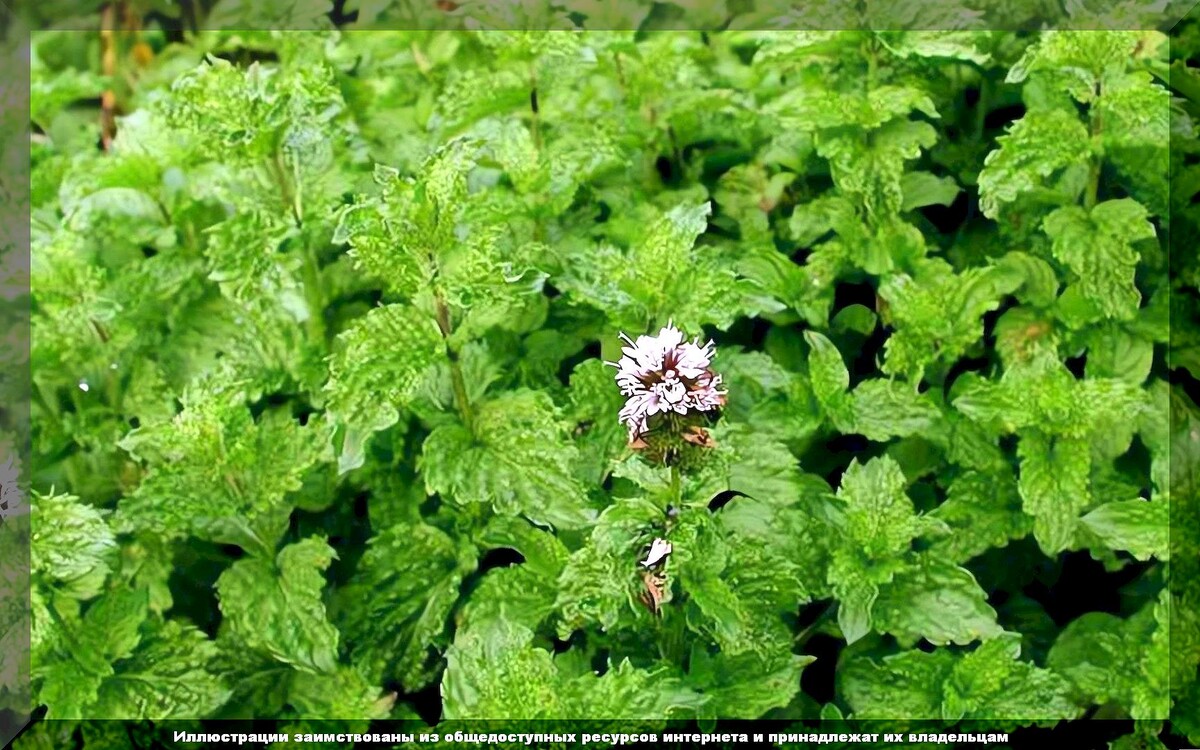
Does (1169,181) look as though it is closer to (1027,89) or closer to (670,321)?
(1027,89)

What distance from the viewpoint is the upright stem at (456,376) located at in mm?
1398

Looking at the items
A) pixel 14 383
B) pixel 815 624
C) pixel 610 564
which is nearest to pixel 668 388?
pixel 610 564

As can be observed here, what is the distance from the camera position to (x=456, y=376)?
1.43 meters

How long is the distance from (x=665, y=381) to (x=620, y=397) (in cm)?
34

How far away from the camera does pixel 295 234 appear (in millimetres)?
1575

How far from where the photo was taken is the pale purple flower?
3.87 ft

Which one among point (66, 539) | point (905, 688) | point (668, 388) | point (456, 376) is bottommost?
point (905, 688)

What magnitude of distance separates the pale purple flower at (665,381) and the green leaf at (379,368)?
0.87 ft

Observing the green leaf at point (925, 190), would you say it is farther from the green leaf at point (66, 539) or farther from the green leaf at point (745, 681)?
the green leaf at point (66, 539)

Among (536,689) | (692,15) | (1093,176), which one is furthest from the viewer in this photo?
(692,15)

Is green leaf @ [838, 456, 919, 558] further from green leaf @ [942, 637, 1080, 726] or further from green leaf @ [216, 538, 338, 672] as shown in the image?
green leaf @ [216, 538, 338, 672]

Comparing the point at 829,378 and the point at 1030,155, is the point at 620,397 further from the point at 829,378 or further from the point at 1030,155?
the point at 1030,155

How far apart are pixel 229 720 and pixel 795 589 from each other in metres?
0.69

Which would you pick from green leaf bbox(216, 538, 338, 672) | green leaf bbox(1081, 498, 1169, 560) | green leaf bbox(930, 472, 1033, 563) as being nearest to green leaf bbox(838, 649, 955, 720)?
green leaf bbox(930, 472, 1033, 563)
